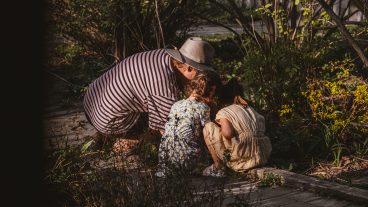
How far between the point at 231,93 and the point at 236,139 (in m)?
0.48

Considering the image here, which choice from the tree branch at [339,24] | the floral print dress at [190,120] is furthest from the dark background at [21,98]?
the tree branch at [339,24]

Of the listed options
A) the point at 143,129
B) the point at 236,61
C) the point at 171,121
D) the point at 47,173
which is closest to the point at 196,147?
the point at 171,121

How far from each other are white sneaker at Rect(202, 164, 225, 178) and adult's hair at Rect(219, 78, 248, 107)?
65 centimetres

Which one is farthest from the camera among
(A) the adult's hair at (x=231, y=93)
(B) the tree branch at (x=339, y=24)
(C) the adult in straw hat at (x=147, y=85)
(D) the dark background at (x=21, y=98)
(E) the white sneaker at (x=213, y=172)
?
(C) the adult in straw hat at (x=147, y=85)

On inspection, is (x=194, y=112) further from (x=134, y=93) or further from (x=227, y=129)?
(x=134, y=93)

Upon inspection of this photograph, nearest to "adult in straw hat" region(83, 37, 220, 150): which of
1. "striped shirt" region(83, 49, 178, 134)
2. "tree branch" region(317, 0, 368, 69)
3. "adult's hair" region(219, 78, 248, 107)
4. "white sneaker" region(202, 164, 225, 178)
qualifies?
"striped shirt" region(83, 49, 178, 134)

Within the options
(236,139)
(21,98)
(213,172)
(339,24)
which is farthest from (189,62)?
(21,98)

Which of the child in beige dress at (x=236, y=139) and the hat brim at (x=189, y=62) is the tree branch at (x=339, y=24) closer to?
the child in beige dress at (x=236, y=139)

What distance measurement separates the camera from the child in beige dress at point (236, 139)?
213 inches

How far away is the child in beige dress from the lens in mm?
5414

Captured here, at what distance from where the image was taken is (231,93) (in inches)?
225

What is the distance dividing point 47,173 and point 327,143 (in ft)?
9.09

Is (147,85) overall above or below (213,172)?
above

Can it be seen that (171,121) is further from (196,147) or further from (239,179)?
(239,179)
